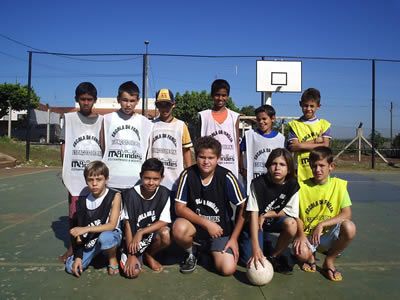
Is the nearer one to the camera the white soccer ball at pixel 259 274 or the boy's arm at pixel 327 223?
the white soccer ball at pixel 259 274

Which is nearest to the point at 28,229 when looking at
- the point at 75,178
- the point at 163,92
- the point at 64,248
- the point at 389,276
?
the point at 64,248

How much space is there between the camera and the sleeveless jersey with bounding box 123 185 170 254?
2752 millimetres

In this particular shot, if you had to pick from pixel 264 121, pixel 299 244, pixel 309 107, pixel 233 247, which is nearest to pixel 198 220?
pixel 233 247

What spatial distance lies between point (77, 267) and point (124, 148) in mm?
1047

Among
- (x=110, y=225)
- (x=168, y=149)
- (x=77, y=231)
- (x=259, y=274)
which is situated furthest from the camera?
(x=168, y=149)

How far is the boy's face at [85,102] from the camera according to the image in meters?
2.98

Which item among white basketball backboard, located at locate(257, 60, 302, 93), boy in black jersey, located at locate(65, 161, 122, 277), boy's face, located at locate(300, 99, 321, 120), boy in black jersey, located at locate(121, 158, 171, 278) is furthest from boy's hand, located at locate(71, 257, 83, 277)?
white basketball backboard, located at locate(257, 60, 302, 93)

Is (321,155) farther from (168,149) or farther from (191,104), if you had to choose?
(191,104)

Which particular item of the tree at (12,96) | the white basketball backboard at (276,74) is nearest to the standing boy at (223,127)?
the white basketball backboard at (276,74)

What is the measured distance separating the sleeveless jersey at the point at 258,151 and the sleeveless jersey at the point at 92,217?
54.8 inches

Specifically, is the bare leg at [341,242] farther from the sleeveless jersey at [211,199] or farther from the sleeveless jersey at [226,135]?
the sleeveless jersey at [226,135]

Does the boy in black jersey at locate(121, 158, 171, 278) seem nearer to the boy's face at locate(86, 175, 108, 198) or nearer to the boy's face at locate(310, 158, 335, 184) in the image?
the boy's face at locate(86, 175, 108, 198)

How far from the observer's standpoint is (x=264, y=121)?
339 centimetres

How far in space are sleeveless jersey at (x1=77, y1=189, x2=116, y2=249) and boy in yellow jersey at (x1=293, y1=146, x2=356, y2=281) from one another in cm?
156
